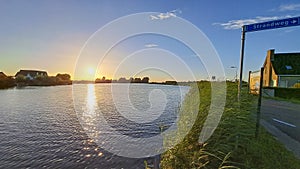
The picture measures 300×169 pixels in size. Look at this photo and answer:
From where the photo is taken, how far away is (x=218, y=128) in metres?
4.08

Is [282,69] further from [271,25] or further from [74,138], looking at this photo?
[271,25]

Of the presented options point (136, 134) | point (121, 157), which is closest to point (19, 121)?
point (136, 134)

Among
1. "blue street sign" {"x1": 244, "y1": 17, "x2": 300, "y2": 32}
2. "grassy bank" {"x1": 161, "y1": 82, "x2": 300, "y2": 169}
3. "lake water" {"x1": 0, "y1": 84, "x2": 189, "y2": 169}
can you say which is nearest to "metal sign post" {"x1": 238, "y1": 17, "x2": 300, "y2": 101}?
"blue street sign" {"x1": 244, "y1": 17, "x2": 300, "y2": 32}

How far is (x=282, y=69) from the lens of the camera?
106 ft

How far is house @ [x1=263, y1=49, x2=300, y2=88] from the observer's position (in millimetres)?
31516

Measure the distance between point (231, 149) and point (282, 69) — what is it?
112 feet

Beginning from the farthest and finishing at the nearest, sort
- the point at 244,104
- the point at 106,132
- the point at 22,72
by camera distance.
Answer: the point at 22,72, the point at 106,132, the point at 244,104

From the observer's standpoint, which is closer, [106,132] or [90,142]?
[90,142]

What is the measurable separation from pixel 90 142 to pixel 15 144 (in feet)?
10.9

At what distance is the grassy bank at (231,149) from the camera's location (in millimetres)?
3463

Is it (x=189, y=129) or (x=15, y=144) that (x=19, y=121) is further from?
(x=189, y=129)

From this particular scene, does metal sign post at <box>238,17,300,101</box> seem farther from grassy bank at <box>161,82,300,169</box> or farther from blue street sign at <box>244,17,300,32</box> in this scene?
grassy bank at <box>161,82,300,169</box>

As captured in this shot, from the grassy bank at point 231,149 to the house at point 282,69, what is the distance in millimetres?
31430

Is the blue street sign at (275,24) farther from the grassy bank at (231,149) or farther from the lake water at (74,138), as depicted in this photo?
the lake water at (74,138)
